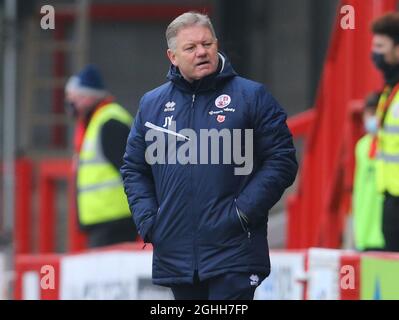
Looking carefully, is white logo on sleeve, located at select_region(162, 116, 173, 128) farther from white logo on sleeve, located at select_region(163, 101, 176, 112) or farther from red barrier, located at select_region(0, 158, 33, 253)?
red barrier, located at select_region(0, 158, 33, 253)

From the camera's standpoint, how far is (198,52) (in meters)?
6.06

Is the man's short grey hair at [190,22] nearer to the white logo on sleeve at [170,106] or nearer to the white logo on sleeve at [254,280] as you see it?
the white logo on sleeve at [170,106]

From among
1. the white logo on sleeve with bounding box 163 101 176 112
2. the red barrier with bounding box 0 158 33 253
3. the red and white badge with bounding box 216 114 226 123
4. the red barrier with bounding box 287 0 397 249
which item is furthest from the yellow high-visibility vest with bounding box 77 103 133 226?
the red barrier with bounding box 0 158 33 253

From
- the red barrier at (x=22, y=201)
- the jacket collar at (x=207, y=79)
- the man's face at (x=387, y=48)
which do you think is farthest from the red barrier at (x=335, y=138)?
the jacket collar at (x=207, y=79)

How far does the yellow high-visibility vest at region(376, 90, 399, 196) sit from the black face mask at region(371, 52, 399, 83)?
0.13 meters

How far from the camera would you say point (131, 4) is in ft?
53.4

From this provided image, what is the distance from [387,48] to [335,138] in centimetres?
338

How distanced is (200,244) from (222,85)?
25.8 inches

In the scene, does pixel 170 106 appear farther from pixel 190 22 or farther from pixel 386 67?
pixel 386 67

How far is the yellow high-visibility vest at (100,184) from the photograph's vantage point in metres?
10.2

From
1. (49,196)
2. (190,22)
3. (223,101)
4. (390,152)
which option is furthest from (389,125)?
(49,196)

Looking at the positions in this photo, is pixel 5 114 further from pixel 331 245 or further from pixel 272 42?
pixel 331 245

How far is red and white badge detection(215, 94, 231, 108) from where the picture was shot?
20.0 feet
